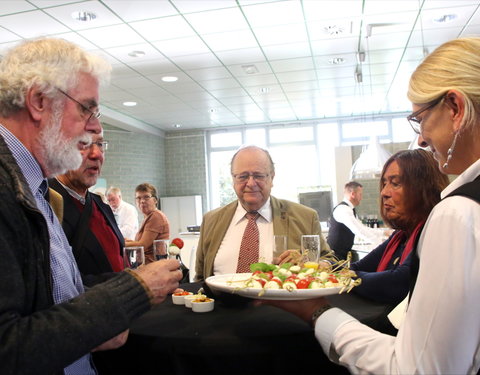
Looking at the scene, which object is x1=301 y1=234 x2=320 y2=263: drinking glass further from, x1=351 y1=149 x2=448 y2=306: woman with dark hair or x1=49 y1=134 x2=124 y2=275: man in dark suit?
x1=49 y1=134 x2=124 y2=275: man in dark suit

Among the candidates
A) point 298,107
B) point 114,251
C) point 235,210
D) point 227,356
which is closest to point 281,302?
point 227,356

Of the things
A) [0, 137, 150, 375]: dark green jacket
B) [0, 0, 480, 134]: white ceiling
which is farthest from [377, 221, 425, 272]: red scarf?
[0, 0, 480, 134]: white ceiling

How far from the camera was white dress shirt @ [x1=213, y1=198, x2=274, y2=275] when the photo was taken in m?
2.52

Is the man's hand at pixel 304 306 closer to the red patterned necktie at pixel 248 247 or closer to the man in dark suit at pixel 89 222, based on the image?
the man in dark suit at pixel 89 222

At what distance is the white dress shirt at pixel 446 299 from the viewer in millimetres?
882

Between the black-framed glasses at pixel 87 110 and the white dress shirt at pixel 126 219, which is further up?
the black-framed glasses at pixel 87 110

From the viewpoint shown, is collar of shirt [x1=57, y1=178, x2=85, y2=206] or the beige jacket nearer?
collar of shirt [x1=57, y1=178, x2=85, y2=206]

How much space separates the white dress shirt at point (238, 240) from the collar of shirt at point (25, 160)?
1.48m

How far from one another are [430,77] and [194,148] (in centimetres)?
1089

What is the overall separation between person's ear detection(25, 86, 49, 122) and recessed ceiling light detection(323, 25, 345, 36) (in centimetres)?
464

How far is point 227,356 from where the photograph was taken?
4.67ft

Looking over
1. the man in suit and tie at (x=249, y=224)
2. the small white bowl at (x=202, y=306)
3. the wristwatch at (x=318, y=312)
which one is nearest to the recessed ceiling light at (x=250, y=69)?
the man in suit and tie at (x=249, y=224)

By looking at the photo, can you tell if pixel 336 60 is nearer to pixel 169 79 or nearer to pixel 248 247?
pixel 169 79

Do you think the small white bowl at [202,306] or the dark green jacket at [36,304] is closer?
the dark green jacket at [36,304]
